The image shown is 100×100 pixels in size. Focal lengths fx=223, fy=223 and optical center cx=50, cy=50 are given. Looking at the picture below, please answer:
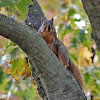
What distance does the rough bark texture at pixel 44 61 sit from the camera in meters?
2.38

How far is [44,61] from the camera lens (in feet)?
8.23

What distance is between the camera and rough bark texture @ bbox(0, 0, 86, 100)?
2.38 m

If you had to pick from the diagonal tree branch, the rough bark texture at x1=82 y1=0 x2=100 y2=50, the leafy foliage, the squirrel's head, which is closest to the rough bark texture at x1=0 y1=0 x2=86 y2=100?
the diagonal tree branch

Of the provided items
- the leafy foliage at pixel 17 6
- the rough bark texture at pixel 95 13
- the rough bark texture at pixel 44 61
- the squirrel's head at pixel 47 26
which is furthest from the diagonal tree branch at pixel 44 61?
the squirrel's head at pixel 47 26

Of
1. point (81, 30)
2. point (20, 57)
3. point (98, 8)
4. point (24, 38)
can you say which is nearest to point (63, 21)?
point (81, 30)

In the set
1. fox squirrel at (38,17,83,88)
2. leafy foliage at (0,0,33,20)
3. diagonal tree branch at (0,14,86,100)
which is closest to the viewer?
leafy foliage at (0,0,33,20)

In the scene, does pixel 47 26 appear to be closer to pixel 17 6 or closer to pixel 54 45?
pixel 54 45

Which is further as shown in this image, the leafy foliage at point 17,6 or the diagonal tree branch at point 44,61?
the diagonal tree branch at point 44,61

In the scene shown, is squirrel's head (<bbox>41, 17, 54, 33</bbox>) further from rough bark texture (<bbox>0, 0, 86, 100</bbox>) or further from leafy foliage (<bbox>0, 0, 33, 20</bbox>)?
leafy foliage (<bbox>0, 0, 33, 20</bbox>)

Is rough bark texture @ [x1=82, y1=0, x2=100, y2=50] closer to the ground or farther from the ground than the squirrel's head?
closer to the ground

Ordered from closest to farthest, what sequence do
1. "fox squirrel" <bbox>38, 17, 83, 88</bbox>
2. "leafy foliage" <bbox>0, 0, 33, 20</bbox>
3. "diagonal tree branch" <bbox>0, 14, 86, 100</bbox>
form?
1. "leafy foliage" <bbox>0, 0, 33, 20</bbox>
2. "diagonal tree branch" <bbox>0, 14, 86, 100</bbox>
3. "fox squirrel" <bbox>38, 17, 83, 88</bbox>

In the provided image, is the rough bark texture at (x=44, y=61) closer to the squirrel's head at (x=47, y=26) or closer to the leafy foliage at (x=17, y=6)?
the leafy foliage at (x=17, y=6)

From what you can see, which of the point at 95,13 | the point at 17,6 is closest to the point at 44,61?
the point at 17,6

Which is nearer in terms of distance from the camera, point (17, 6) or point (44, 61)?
point (17, 6)
